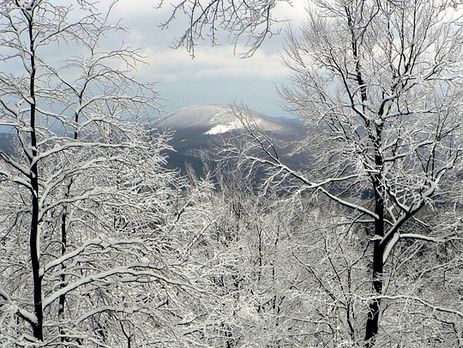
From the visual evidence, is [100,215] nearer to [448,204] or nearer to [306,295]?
[306,295]

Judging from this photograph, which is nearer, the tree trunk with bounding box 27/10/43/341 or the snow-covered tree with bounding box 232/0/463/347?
the tree trunk with bounding box 27/10/43/341

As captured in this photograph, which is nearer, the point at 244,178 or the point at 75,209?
the point at 75,209

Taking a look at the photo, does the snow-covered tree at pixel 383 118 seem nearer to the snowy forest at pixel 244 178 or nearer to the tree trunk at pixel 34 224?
the snowy forest at pixel 244 178

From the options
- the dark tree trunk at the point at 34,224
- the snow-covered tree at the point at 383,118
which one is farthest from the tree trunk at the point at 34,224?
the snow-covered tree at the point at 383,118

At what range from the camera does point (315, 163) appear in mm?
9516

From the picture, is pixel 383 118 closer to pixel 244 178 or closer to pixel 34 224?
pixel 244 178

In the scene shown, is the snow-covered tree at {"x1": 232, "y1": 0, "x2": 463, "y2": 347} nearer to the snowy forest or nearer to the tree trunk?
the snowy forest

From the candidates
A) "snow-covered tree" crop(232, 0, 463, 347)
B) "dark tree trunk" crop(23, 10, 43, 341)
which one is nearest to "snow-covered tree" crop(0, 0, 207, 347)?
"dark tree trunk" crop(23, 10, 43, 341)

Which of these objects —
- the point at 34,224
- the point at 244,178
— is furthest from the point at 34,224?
the point at 244,178

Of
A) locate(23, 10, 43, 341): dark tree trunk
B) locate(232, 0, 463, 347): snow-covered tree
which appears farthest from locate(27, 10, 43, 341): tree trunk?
locate(232, 0, 463, 347): snow-covered tree

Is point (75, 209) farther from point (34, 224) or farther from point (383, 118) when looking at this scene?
point (383, 118)

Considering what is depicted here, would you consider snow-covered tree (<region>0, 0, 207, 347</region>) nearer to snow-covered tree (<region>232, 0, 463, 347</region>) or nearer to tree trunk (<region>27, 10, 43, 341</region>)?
tree trunk (<region>27, 10, 43, 341</region>)

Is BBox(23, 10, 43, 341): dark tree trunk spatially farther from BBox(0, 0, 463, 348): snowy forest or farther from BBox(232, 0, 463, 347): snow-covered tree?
BBox(232, 0, 463, 347): snow-covered tree

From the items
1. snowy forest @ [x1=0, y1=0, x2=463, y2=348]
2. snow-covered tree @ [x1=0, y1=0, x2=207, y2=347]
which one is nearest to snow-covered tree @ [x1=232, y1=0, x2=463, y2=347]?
snowy forest @ [x1=0, y1=0, x2=463, y2=348]
